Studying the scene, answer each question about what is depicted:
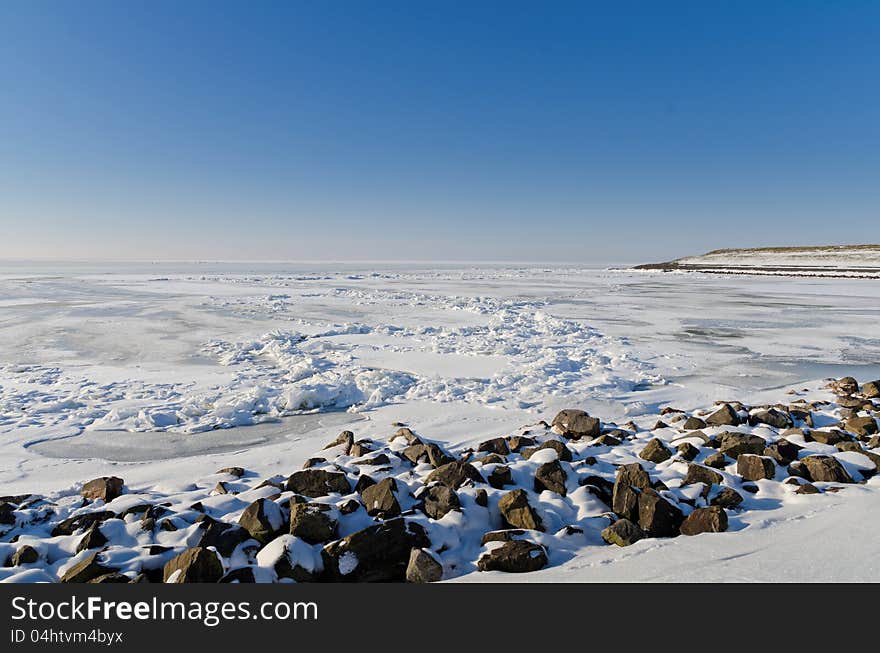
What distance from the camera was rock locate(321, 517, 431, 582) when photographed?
8.96 feet

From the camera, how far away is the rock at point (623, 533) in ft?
9.56

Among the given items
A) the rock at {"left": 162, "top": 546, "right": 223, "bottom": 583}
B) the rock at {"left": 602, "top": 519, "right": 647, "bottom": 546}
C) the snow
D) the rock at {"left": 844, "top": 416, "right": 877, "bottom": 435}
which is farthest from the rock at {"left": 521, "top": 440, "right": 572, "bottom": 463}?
the rock at {"left": 844, "top": 416, "right": 877, "bottom": 435}

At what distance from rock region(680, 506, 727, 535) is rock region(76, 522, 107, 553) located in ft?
11.7

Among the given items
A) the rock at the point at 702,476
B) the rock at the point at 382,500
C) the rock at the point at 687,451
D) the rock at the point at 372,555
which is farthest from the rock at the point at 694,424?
the rock at the point at 372,555

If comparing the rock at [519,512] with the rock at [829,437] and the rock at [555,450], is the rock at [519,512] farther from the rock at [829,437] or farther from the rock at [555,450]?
the rock at [829,437]

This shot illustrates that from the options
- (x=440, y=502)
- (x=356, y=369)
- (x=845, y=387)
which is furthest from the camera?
(x=356, y=369)

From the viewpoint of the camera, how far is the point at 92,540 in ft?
9.40

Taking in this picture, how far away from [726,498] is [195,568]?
3.39 metres

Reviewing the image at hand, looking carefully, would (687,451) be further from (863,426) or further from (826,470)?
(863,426)

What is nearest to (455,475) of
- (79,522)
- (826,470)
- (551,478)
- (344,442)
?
(551,478)

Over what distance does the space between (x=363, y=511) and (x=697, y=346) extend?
9092mm
